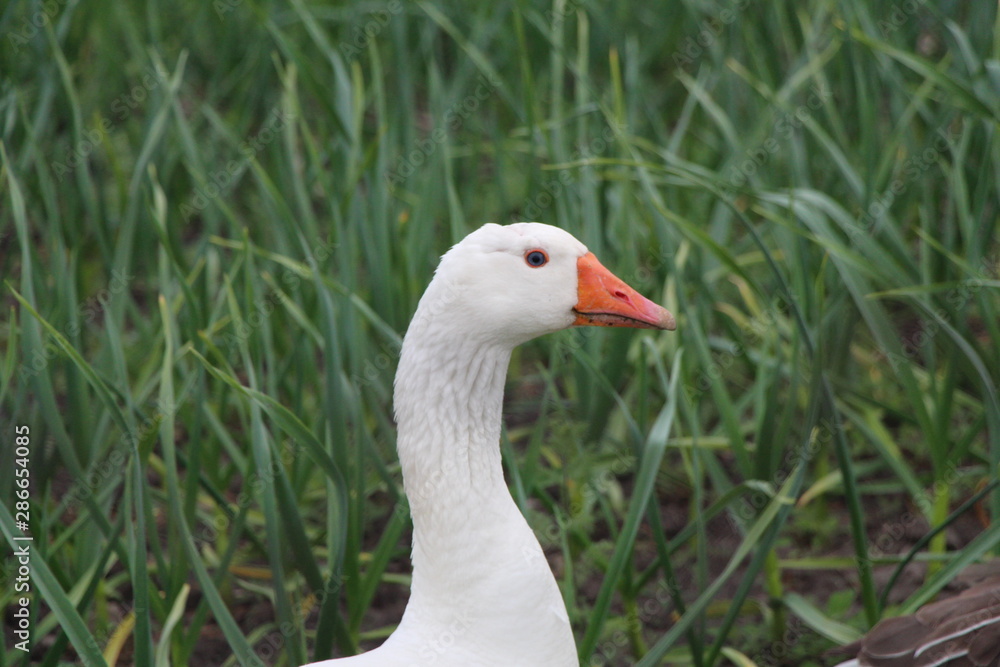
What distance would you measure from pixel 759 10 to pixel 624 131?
1.15m

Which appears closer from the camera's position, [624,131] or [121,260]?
[121,260]

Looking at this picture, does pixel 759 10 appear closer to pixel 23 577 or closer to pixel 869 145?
pixel 869 145

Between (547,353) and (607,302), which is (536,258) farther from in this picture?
(547,353)

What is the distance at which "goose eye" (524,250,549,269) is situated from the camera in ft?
5.94

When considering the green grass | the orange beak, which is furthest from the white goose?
the green grass

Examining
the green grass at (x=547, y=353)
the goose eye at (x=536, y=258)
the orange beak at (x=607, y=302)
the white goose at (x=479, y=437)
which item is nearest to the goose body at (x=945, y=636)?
the green grass at (x=547, y=353)

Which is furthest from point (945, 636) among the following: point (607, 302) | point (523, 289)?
point (523, 289)

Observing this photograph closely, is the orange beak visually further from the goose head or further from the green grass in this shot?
the green grass

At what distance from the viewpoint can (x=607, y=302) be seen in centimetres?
183

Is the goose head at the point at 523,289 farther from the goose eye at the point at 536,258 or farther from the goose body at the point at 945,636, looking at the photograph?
the goose body at the point at 945,636

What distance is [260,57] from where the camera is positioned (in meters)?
4.10

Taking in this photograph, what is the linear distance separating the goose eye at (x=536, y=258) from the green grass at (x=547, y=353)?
535 mm

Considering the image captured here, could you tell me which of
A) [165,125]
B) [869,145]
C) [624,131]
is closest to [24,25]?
[165,125]

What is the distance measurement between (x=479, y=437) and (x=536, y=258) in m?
0.35
